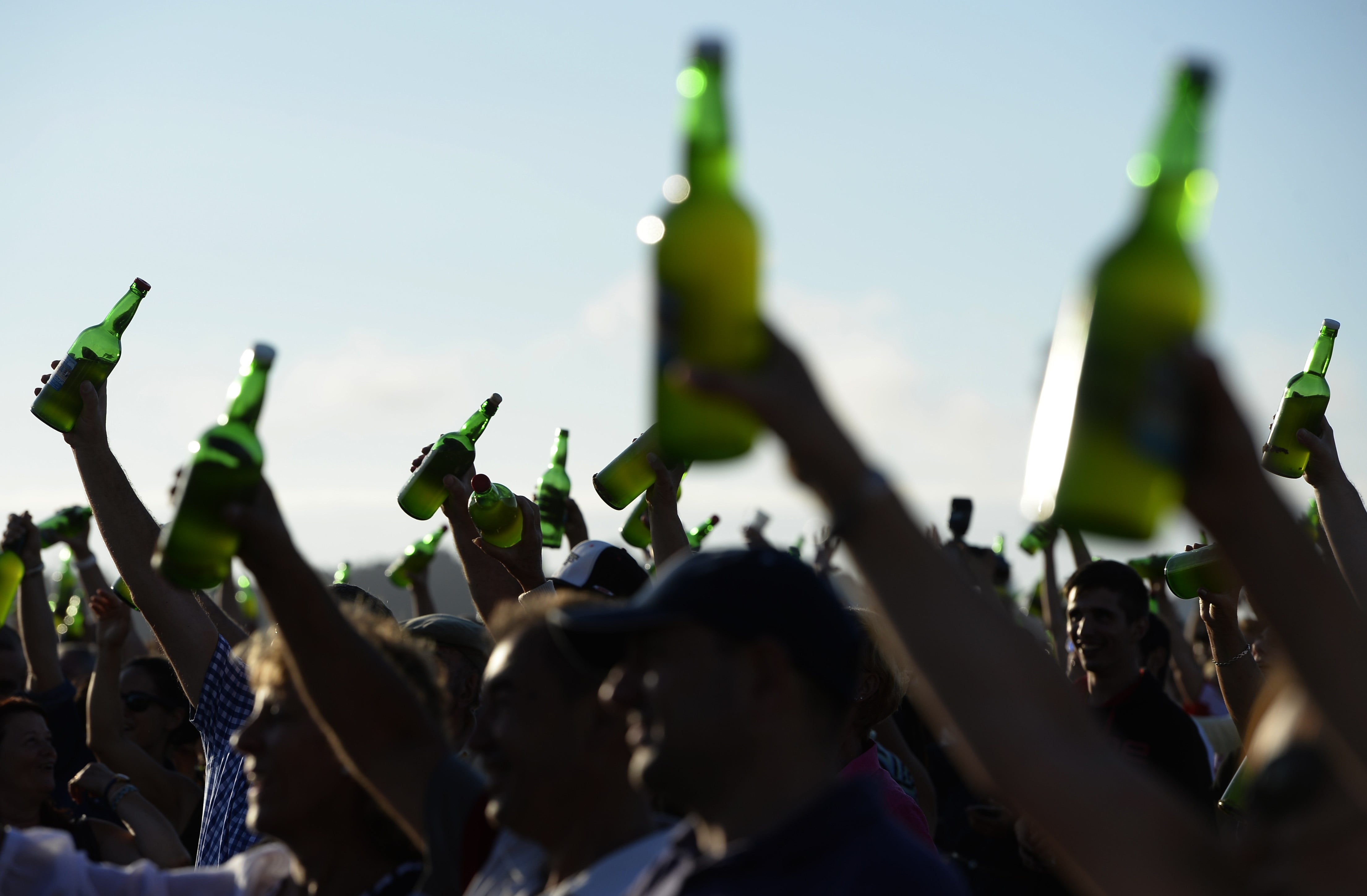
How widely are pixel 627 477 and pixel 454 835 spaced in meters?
2.75

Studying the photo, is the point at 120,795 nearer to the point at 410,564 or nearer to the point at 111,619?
the point at 111,619

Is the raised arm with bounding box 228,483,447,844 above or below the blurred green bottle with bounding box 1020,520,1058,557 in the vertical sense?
above

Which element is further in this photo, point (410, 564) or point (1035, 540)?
point (1035, 540)

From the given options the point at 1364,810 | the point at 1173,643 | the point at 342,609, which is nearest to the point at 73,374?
the point at 342,609

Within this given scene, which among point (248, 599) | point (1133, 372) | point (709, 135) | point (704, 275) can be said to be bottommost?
point (248, 599)

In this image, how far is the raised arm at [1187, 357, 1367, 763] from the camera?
130 cm

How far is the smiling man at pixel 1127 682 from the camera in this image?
4777 mm

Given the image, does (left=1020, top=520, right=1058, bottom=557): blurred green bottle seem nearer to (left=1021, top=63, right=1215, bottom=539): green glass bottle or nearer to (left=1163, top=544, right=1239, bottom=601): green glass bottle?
(left=1163, top=544, right=1239, bottom=601): green glass bottle

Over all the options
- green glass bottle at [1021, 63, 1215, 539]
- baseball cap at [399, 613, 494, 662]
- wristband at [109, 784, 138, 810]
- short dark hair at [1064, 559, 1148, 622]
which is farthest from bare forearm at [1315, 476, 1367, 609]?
wristband at [109, 784, 138, 810]

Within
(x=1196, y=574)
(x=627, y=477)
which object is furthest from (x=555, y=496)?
(x=1196, y=574)

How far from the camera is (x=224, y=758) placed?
11.8 feet

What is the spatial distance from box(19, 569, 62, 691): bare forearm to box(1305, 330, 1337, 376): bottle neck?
581 cm

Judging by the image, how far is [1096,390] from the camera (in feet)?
4.68

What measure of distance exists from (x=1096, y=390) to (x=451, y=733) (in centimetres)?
267
